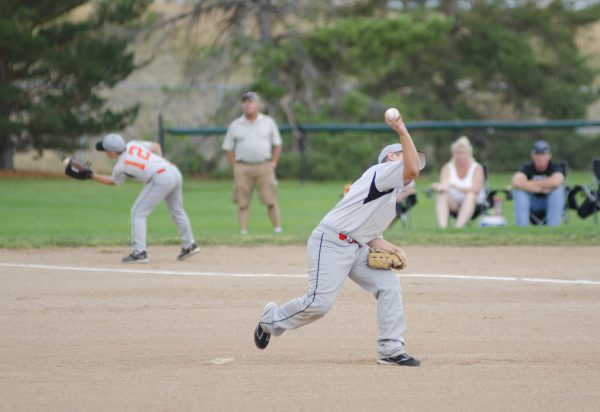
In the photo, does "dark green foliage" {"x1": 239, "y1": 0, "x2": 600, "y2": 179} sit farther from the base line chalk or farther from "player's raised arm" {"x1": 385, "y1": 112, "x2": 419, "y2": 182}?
"player's raised arm" {"x1": 385, "y1": 112, "x2": 419, "y2": 182}

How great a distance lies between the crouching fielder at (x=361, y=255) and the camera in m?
7.15

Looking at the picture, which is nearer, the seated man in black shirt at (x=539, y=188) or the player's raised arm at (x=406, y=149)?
the player's raised arm at (x=406, y=149)

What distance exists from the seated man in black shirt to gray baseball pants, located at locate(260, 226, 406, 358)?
8125mm

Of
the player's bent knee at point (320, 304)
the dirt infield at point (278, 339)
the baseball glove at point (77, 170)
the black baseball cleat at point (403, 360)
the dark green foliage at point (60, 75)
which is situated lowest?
the dirt infield at point (278, 339)

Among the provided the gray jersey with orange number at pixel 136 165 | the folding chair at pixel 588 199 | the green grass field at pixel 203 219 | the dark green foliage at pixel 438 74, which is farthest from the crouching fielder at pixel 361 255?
the dark green foliage at pixel 438 74

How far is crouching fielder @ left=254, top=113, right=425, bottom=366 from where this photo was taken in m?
7.15

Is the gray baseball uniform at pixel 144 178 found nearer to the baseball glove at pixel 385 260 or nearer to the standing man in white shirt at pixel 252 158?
the standing man in white shirt at pixel 252 158

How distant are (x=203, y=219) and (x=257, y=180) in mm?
3114

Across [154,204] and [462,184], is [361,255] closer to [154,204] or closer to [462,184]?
[154,204]

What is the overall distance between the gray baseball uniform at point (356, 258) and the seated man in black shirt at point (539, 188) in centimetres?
813

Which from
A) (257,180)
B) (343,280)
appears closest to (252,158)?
(257,180)

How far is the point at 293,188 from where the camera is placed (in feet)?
80.8

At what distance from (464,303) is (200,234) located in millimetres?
6105

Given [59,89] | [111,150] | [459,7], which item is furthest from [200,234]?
[459,7]
